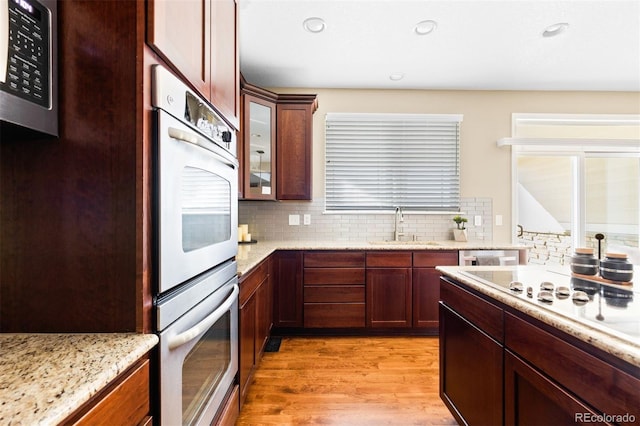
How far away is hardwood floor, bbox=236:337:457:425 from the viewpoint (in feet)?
5.53

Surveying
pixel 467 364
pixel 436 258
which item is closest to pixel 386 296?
pixel 436 258

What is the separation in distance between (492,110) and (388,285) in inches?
94.5

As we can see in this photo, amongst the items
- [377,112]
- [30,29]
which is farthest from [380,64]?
[30,29]

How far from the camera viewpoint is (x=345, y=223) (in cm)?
336

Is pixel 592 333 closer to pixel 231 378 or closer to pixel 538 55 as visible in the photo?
pixel 231 378

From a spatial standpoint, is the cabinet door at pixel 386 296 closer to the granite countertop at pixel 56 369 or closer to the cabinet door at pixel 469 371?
the cabinet door at pixel 469 371

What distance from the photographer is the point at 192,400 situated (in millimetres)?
1012

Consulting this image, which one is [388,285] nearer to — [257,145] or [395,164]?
[395,164]

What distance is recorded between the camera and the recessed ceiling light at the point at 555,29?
2277mm

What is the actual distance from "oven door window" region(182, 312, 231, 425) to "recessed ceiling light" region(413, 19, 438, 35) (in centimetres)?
240

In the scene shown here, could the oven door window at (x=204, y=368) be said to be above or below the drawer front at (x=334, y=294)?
above

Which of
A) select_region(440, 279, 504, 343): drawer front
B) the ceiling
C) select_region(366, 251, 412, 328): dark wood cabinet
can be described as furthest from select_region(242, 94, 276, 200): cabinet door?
select_region(440, 279, 504, 343): drawer front

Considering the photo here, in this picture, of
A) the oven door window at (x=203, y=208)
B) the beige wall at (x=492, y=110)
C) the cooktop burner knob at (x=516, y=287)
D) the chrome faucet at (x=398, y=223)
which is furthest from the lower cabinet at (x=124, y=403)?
the beige wall at (x=492, y=110)
